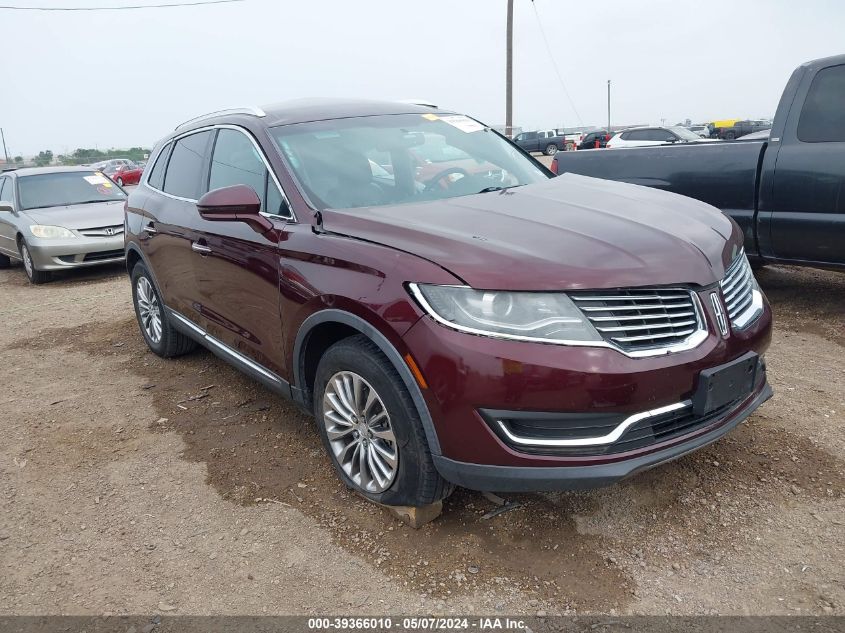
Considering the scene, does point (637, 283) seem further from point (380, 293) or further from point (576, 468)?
point (380, 293)

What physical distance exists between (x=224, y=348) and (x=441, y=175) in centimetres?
165

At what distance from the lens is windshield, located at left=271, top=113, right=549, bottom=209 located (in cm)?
321

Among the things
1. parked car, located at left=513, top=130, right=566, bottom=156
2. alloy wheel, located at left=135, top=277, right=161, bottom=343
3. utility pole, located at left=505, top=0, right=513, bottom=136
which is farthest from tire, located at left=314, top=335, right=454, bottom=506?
parked car, located at left=513, top=130, right=566, bottom=156

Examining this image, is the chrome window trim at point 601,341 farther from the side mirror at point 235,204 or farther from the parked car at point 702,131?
the parked car at point 702,131

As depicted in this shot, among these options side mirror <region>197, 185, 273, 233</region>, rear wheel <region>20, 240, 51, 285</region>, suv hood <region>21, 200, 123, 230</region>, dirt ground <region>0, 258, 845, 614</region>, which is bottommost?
dirt ground <region>0, 258, 845, 614</region>

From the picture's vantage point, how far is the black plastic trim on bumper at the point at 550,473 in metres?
2.31

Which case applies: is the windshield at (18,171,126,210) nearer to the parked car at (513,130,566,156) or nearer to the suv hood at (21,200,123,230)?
the suv hood at (21,200,123,230)

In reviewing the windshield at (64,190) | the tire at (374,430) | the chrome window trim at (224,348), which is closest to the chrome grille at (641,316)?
the tire at (374,430)

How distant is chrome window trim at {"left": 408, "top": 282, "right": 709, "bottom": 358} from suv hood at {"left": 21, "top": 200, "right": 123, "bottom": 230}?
26.6ft

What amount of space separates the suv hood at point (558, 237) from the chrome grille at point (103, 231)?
726cm

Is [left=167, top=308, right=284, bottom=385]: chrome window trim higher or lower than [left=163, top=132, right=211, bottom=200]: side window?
lower

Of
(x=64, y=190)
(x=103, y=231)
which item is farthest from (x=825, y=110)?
(x=64, y=190)

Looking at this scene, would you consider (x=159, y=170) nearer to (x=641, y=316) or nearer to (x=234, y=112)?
(x=234, y=112)

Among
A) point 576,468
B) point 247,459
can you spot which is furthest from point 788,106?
point 247,459
